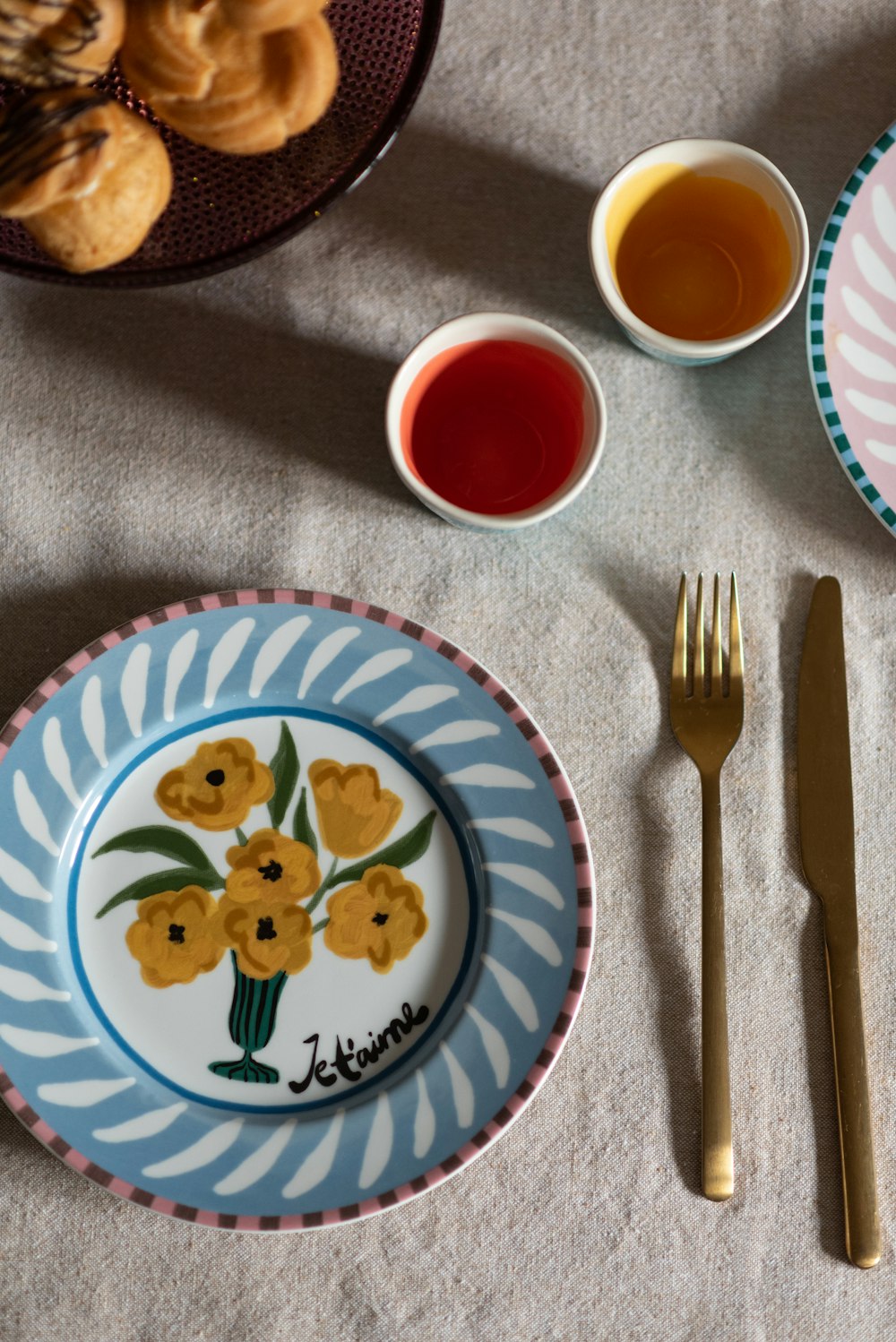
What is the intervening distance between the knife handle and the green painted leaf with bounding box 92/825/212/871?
0.39 meters

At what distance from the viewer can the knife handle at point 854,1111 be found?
612 millimetres

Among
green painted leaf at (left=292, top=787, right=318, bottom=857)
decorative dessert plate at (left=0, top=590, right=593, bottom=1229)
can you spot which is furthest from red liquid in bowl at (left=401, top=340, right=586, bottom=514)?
green painted leaf at (left=292, top=787, right=318, bottom=857)

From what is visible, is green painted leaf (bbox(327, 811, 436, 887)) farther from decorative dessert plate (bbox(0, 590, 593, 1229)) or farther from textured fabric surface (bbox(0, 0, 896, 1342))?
textured fabric surface (bbox(0, 0, 896, 1342))

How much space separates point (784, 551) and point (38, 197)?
478mm

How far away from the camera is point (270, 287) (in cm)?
67

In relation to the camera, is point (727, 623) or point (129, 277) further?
point (727, 623)

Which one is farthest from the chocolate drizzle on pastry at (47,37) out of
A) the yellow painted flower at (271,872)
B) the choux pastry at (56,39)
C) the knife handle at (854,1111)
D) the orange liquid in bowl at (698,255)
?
the knife handle at (854,1111)

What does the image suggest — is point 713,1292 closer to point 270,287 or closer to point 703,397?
point 703,397

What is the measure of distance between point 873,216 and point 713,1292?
0.68 meters

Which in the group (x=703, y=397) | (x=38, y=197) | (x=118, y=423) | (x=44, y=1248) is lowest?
(x=44, y=1248)

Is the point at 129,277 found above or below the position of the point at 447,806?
above

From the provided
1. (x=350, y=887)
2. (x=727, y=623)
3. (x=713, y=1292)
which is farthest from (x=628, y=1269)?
(x=727, y=623)

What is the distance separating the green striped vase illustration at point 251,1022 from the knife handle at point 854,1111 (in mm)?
337

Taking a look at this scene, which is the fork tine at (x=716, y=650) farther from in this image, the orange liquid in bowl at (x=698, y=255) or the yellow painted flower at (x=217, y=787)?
the yellow painted flower at (x=217, y=787)
